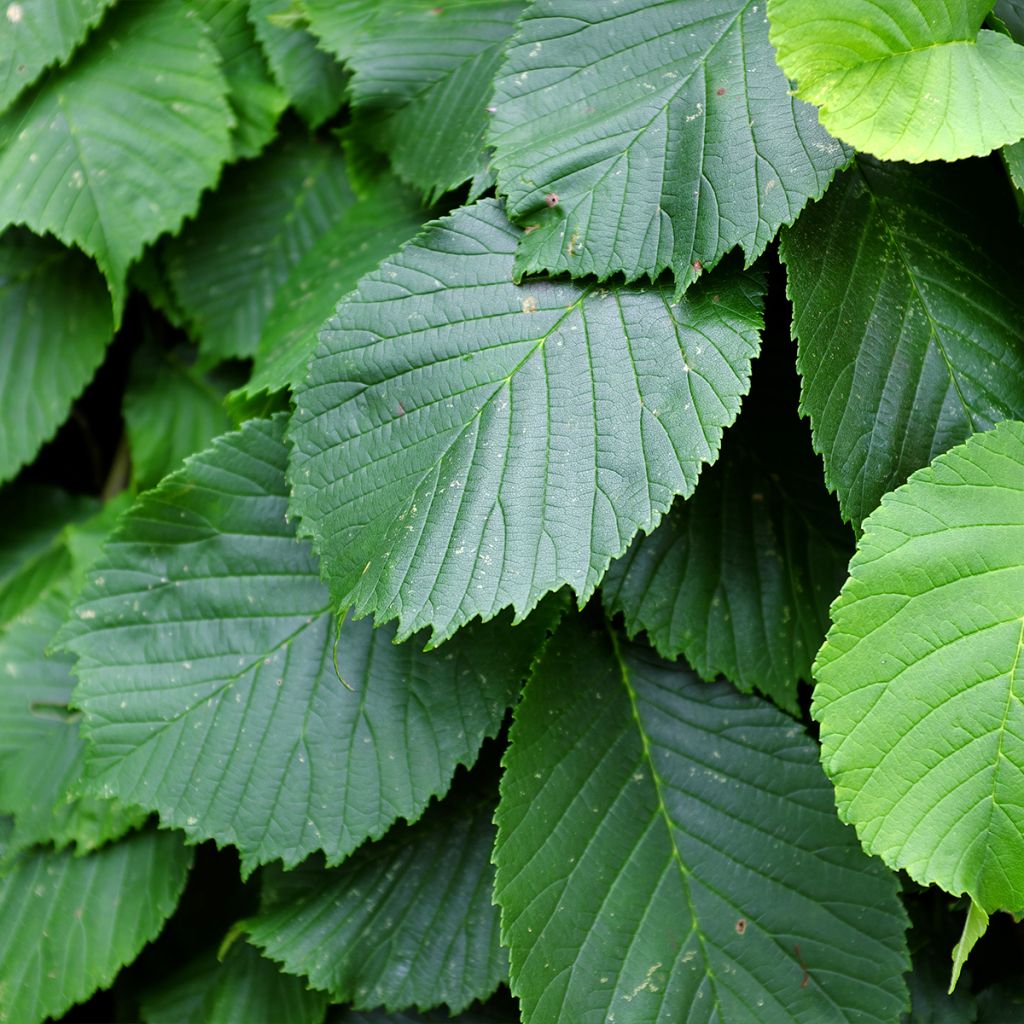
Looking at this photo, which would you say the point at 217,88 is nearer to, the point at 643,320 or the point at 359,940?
the point at 643,320

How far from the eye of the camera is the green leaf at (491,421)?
83 centimetres

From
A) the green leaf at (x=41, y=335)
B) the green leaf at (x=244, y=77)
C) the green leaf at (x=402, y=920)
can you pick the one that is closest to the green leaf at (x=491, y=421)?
the green leaf at (x=402, y=920)

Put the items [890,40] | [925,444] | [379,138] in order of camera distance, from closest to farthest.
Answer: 1. [890,40]
2. [925,444]
3. [379,138]

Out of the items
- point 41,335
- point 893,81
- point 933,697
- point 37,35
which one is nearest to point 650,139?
point 893,81

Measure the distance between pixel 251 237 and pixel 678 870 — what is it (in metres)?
0.97

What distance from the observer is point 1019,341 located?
90 cm

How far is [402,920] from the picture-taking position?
1.06 m

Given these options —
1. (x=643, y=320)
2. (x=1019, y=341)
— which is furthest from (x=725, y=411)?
(x=1019, y=341)

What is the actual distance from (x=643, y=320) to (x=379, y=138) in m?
0.47

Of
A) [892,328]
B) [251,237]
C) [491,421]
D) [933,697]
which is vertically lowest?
[933,697]

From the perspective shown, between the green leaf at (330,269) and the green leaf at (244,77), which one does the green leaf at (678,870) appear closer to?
the green leaf at (330,269)

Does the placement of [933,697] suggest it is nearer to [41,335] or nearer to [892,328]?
[892,328]

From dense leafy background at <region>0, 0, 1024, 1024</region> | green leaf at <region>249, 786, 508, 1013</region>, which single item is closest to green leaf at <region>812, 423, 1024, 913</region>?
dense leafy background at <region>0, 0, 1024, 1024</region>

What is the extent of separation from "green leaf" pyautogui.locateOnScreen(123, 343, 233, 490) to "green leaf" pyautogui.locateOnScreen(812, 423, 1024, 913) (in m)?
0.96
